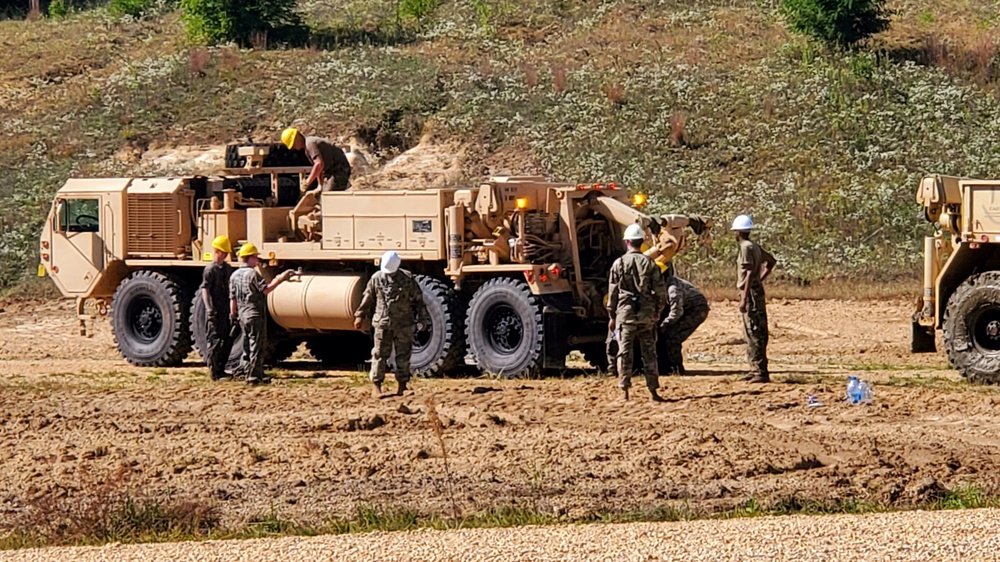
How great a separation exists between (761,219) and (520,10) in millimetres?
15433

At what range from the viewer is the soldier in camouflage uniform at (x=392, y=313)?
1680 cm

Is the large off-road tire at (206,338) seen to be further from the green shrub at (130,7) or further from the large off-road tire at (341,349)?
the green shrub at (130,7)

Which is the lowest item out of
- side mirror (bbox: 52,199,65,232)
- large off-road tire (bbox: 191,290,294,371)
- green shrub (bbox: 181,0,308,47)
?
large off-road tire (bbox: 191,290,294,371)

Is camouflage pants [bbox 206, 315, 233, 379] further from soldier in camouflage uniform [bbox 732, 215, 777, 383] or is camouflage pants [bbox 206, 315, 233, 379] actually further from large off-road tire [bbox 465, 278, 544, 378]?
soldier in camouflage uniform [bbox 732, 215, 777, 383]

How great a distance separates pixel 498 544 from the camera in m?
9.59

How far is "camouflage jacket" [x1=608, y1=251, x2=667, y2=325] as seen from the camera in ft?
52.4

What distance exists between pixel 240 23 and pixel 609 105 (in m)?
11.7

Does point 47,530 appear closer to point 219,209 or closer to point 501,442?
point 501,442

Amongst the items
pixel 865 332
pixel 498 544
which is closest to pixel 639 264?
pixel 498 544

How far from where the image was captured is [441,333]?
1930 centimetres

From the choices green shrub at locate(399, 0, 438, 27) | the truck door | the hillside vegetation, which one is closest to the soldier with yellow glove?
the truck door

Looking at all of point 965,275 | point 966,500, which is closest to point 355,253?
point 965,275

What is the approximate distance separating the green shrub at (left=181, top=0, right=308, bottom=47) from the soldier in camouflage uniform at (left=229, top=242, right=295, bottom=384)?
26.0m

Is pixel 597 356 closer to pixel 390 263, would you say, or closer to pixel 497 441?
pixel 390 263
